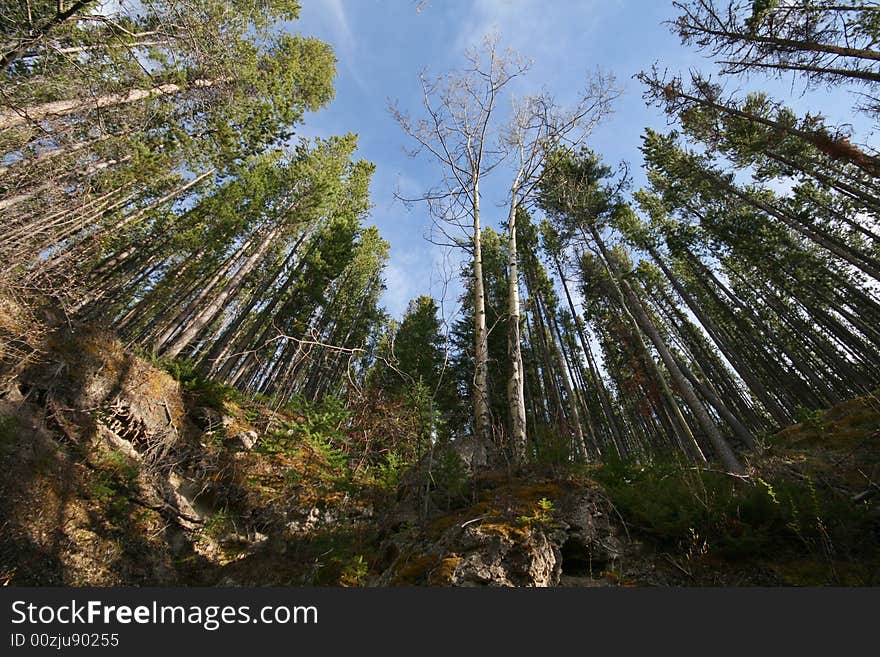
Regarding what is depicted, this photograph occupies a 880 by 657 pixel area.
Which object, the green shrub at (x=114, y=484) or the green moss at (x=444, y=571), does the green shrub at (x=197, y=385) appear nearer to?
the green shrub at (x=114, y=484)

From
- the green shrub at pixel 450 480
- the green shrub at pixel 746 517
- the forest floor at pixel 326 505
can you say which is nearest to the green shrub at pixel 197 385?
the forest floor at pixel 326 505

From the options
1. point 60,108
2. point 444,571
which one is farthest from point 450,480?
point 60,108

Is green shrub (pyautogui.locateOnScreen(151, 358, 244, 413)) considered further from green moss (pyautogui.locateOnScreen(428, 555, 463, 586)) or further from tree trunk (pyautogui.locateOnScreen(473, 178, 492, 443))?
green moss (pyautogui.locateOnScreen(428, 555, 463, 586))

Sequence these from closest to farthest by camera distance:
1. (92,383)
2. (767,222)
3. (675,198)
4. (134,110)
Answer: (92,383), (134,110), (767,222), (675,198)

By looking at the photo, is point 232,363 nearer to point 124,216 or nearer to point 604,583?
point 124,216

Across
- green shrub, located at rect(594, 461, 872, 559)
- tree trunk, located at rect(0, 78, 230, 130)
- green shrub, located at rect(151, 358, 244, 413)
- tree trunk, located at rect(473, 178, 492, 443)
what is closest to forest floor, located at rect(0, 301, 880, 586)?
green shrub, located at rect(594, 461, 872, 559)

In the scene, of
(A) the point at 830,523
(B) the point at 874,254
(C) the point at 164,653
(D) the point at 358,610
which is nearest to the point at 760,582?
(A) the point at 830,523

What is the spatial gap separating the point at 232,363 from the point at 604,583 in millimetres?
18305

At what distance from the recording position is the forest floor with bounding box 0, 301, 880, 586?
3.31 metres

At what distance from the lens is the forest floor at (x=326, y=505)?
3.31 meters

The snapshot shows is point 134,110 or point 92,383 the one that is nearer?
point 92,383

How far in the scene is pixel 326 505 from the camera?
612cm

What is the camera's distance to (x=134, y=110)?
7508 millimetres

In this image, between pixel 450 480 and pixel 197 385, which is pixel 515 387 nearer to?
pixel 450 480
